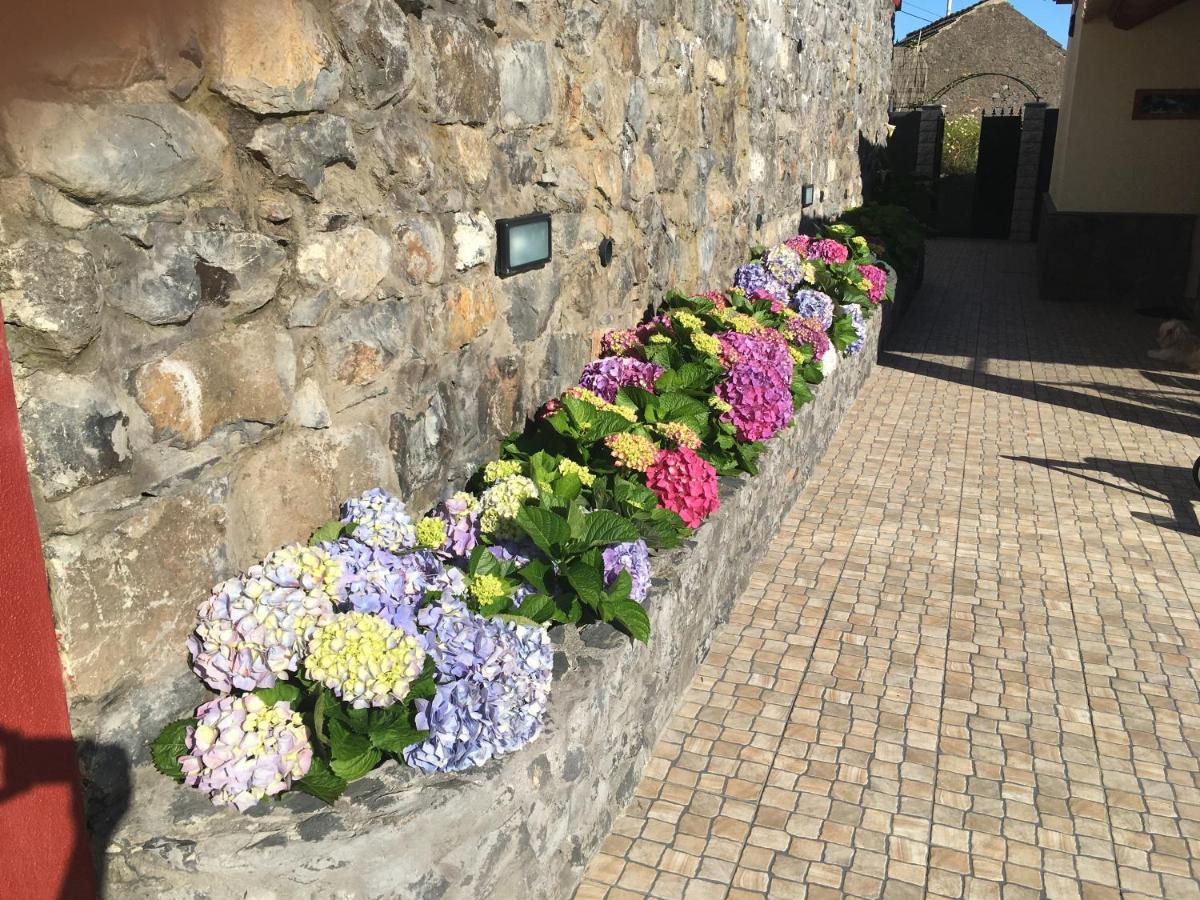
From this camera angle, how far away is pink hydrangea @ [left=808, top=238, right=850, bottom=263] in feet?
22.9

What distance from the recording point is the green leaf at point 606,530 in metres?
2.67

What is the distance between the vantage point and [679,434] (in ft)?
11.2

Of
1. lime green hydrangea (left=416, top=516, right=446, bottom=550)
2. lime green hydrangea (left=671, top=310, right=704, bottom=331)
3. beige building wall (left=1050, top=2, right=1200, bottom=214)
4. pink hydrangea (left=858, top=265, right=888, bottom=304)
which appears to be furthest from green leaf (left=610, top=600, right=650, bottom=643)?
beige building wall (left=1050, top=2, right=1200, bottom=214)

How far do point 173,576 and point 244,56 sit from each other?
3.50 ft

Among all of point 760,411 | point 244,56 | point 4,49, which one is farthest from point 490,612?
point 760,411

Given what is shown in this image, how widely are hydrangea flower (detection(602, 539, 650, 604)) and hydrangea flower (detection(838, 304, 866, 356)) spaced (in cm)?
379

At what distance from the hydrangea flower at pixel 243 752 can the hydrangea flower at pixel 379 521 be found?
55 cm

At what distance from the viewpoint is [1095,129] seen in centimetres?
1082

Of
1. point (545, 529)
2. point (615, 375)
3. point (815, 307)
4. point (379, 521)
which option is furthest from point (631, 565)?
point (815, 307)

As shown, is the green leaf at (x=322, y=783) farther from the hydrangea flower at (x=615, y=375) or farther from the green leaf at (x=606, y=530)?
the hydrangea flower at (x=615, y=375)

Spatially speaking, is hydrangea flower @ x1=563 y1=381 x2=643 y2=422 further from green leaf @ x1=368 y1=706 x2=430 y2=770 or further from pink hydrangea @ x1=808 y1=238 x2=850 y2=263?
pink hydrangea @ x1=808 y1=238 x2=850 y2=263

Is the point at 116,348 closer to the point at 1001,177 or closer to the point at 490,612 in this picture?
the point at 490,612

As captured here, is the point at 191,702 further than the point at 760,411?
No

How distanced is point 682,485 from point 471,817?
1477 millimetres
